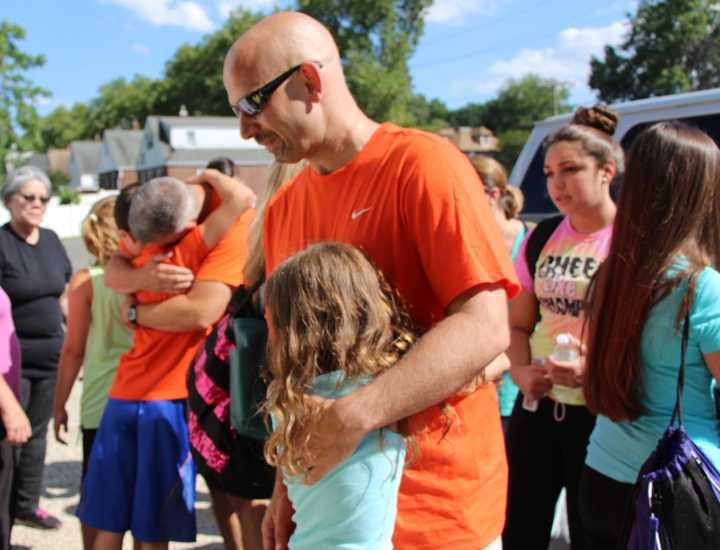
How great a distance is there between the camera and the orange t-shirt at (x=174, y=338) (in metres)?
2.95

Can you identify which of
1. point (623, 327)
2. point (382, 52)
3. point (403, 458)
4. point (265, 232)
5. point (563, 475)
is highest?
point (382, 52)

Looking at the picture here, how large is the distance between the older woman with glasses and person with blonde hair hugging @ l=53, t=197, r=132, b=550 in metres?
0.88

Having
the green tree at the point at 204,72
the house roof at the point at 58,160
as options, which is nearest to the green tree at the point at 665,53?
the green tree at the point at 204,72

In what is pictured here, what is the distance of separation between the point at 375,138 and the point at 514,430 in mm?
1695

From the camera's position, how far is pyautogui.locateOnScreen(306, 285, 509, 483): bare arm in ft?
4.60

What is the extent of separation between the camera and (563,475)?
288cm

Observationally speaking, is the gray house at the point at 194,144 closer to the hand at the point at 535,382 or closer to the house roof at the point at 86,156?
the house roof at the point at 86,156

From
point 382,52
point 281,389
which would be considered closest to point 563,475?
point 281,389

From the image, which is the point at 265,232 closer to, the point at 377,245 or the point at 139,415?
the point at 377,245

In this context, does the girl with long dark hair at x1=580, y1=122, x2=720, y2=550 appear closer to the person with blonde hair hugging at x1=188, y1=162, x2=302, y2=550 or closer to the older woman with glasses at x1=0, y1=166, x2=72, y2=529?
the person with blonde hair hugging at x1=188, y1=162, x2=302, y2=550

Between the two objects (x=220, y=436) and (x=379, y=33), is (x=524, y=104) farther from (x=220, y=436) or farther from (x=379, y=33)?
(x=220, y=436)

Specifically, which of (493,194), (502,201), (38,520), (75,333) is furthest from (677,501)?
(38,520)

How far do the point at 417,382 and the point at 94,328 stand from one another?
2828 millimetres

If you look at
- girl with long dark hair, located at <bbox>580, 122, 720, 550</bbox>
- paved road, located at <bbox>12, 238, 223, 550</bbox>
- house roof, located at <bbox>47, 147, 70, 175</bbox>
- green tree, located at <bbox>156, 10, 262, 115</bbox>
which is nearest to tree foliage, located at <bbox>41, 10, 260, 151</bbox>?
green tree, located at <bbox>156, 10, 262, 115</bbox>
